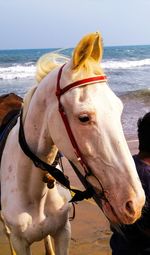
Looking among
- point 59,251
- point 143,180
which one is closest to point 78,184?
point 59,251

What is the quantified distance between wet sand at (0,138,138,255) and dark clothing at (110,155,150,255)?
4.44 feet

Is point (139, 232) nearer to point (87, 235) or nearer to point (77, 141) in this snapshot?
point (77, 141)

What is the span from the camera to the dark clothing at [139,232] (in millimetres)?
2377

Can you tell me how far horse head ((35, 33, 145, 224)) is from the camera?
1.74m

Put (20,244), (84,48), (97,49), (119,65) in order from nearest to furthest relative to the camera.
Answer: (84,48)
(97,49)
(20,244)
(119,65)

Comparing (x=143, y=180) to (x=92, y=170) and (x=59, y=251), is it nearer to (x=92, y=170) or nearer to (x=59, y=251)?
(x=92, y=170)

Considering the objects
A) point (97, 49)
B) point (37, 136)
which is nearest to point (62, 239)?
point (37, 136)

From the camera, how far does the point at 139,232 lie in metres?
2.45

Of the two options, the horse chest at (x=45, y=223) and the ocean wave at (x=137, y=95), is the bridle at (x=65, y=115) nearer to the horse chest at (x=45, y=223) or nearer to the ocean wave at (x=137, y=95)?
the horse chest at (x=45, y=223)

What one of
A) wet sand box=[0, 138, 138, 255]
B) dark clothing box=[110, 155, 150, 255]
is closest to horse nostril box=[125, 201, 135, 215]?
dark clothing box=[110, 155, 150, 255]

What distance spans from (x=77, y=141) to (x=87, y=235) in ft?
8.78

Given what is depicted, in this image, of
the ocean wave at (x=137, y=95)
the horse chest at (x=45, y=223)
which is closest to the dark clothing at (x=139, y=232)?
the horse chest at (x=45, y=223)

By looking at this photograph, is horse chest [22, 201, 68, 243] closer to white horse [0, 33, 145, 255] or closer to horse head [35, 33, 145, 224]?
white horse [0, 33, 145, 255]

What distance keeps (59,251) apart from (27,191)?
1.90ft
